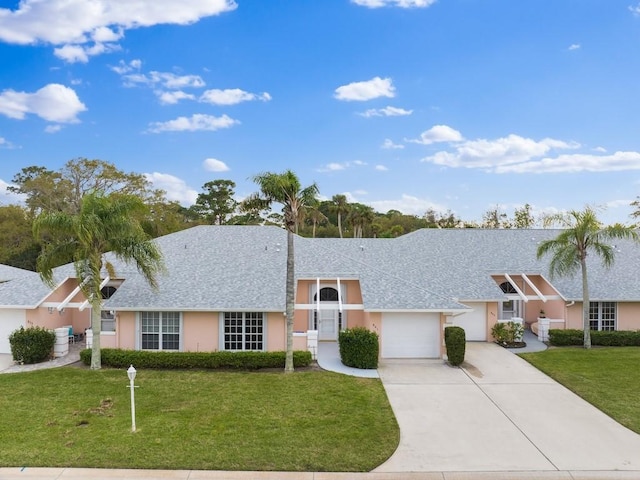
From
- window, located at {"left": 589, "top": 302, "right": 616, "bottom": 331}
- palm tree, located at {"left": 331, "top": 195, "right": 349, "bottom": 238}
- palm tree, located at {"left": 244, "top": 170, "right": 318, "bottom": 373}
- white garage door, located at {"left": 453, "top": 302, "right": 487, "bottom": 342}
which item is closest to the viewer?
palm tree, located at {"left": 244, "top": 170, "right": 318, "bottom": 373}

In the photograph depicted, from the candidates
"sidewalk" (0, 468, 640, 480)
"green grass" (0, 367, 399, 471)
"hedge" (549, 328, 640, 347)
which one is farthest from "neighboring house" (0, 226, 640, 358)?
"sidewalk" (0, 468, 640, 480)

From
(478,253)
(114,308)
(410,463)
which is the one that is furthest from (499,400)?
(114,308)

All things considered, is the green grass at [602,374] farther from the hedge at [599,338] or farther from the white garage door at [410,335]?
the white garage door at [410,335]

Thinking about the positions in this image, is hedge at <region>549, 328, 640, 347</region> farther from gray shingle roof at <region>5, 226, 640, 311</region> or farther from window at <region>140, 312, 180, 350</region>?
window at <region>140, 312, 180, 350</region>

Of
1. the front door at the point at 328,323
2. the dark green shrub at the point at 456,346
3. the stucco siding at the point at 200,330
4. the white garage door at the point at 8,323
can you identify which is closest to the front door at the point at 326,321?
the front door at the point at 328,323

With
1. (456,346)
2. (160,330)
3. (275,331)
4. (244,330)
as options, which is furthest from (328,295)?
(160,330)

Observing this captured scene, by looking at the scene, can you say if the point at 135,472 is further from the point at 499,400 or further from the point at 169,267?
the point at 169,267
